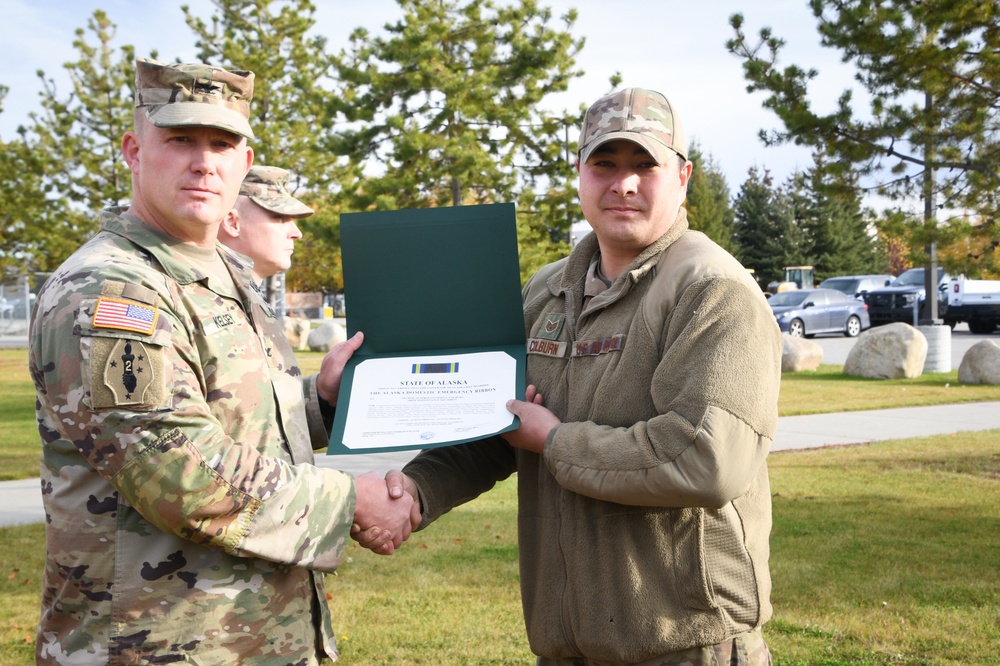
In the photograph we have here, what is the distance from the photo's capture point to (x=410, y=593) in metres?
5.72

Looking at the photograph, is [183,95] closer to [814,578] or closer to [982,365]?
[814,578]

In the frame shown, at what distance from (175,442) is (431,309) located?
981mm

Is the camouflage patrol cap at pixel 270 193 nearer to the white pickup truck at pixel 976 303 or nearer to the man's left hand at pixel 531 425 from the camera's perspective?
the man's left hand at pixel 531 425

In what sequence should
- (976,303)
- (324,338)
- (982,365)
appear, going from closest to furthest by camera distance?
(982,365), (324,338), (976,303)

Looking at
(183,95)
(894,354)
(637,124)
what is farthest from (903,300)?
(183,95)

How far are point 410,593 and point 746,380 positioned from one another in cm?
391

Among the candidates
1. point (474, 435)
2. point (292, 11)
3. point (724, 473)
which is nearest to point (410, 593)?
point (474, 435)

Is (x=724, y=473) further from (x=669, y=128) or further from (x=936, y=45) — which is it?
(x=936, y=45)

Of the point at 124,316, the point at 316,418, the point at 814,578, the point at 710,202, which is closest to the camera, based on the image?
the point at 124,316

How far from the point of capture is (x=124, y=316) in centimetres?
213

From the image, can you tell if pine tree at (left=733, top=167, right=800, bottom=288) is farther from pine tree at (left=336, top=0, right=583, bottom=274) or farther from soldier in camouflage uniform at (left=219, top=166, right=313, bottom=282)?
soldier in camouflage uniform at (left=219, top=166, right=313, bottom=282)

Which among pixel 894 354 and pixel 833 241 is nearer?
pixel 894 354

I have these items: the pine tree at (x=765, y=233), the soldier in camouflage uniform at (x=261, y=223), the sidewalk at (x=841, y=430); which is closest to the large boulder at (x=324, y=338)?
the sidewalk at (x=841, y=430)

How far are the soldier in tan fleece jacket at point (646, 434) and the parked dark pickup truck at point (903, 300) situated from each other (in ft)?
90.7
